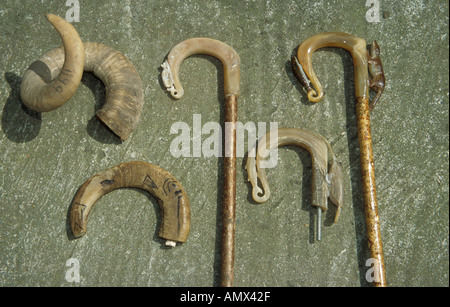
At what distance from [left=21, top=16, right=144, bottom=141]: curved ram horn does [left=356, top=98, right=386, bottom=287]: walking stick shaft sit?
139 centimetres

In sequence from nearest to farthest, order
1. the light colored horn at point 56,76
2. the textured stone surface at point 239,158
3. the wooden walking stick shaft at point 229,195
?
the light colored horn at point 56,76 → the wooden walking stick shaft at point 229,195 → the textured stone surface at point 239,158

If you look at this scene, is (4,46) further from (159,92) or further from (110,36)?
(159,92)

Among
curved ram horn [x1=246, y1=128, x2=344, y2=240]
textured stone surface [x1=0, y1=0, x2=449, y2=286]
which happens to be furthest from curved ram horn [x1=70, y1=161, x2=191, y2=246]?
curved ram horn [x1=246, y1=128, x2=344, y2=240]

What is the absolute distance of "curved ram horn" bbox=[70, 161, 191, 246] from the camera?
9.30 ft

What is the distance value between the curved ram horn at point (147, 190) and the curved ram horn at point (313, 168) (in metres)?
0.46

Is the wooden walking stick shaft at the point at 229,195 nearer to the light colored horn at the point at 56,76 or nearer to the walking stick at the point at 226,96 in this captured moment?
the walking stick at the point at 226,96

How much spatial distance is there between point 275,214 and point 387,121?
964 millimetres

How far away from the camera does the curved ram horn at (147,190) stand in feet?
9.30

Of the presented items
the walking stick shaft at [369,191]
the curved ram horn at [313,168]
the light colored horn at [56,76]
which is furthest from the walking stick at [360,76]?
the light colored horn at [56,76]

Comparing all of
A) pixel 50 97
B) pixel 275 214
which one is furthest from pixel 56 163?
pixel 275 214

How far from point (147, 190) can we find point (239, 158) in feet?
2.01

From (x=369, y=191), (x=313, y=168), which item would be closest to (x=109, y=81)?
(x=313, y=168)

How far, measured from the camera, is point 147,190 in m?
2.93

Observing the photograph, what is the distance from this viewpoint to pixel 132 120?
9.52 ft
